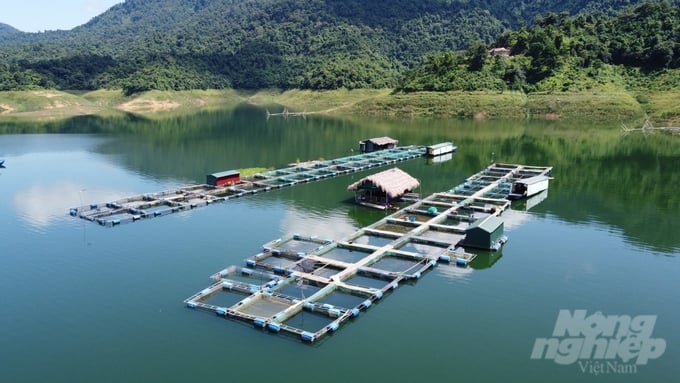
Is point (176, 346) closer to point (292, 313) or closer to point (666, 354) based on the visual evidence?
point (292, 313)

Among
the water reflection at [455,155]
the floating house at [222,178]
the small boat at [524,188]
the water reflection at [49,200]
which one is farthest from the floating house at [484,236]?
the water reflection at [49,200]

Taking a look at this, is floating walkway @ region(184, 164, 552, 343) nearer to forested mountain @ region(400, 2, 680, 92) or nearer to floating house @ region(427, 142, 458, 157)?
floating house @ region(427, 142, 458, 157)

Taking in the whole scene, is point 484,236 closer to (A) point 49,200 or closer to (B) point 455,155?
(A) point 49,200

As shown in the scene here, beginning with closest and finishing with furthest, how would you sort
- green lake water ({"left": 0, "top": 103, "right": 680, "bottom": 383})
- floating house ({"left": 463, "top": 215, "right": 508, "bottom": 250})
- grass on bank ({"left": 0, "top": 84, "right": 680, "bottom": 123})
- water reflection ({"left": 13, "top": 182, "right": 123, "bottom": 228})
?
green lake water ({"left": 0, "top": 103, "right": 680, "bottom": 383}) → floating house ({"left": 463, "top": 215, "right": 508, "bottom": 250}) → water reflection ({"left": 13, "top": 182, "right": 123, "bottom": 228}) → grass on bank ({"left": 0, "top": 84, "right": 680, "bottom": 123})

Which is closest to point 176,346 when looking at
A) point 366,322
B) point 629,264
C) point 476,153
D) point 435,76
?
point 366,322

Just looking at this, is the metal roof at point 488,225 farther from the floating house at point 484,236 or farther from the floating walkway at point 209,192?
Result: the floating walkway at point 209,192

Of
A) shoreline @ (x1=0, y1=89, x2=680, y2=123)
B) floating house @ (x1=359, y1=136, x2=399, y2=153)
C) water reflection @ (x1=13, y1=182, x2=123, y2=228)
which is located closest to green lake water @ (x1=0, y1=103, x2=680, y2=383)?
water reflection @ (x1=13, y1=182, x2=123, y2=228)
